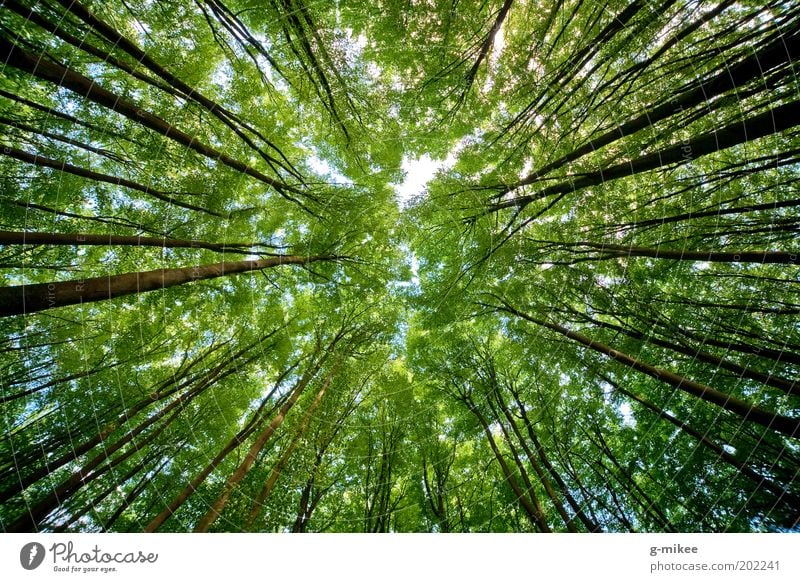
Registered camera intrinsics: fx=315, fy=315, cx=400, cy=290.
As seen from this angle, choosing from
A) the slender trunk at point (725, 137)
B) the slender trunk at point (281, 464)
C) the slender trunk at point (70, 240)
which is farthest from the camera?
the slender trunk at point (281, 464)

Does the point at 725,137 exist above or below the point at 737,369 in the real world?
above

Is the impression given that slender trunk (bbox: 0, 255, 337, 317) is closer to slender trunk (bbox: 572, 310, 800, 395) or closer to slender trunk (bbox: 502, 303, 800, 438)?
slender trunk (bbox: 502, 303, 800, 438)

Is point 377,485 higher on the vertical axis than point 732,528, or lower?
higher

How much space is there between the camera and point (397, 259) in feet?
34.2

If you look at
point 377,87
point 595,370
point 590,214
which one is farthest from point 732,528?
point 377,87

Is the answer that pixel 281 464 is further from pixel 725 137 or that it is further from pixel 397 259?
pixel 725 137

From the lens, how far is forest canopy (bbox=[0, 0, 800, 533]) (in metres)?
5.36

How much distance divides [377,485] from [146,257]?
9447mm

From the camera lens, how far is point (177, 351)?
10.6 meters

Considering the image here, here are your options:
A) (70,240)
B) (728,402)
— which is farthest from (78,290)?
(728,402)

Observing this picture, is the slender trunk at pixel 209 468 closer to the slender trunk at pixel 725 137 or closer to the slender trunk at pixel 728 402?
the slender trunk at pixel 728 402

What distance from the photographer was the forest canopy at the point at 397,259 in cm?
536

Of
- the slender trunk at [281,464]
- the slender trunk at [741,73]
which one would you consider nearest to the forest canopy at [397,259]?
the slender trunk at [741,73]

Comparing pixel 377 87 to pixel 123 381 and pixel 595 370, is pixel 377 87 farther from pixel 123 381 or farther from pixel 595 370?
pixel 123 381
